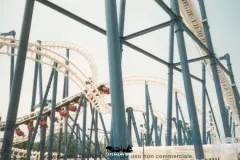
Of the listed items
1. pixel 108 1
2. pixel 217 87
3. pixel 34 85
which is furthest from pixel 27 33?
pixel 34 85

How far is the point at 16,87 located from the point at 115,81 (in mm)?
1667

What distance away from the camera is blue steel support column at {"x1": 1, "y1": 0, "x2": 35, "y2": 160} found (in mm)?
3293

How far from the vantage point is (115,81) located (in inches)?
105

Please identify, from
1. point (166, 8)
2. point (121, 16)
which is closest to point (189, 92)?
point (166, 8)

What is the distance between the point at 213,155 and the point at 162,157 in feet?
4.03

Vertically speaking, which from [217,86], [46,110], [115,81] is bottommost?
[115,81]

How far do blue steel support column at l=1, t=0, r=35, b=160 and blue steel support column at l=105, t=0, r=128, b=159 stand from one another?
1.41 metres

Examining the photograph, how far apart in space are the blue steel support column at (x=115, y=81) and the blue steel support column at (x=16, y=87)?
1.41 m

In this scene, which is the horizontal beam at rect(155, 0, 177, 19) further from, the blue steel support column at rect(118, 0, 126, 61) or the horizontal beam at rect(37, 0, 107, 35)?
the horizontal beam at rect(37, 0, 107, 35)

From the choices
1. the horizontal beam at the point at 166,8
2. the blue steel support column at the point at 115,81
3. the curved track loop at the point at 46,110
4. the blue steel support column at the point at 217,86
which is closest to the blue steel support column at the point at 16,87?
the blue steel support column at the point at 115,81

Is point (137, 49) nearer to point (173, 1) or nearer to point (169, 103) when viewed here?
point (173, 1)

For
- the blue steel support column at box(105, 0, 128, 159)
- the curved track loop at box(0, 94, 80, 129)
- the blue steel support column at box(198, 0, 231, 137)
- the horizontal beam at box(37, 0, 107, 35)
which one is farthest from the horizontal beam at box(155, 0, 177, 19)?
the curved track loop at box(0, 94, 80, 129)

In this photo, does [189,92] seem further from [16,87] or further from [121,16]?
[16,87]

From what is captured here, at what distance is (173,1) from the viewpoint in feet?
18.5
